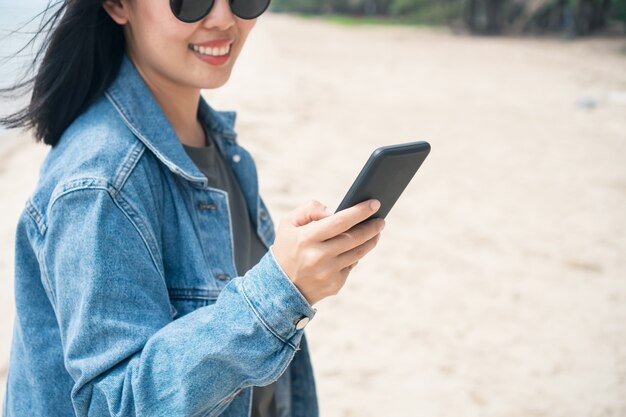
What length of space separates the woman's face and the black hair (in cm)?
6

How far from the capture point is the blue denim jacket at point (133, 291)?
3.37 feet

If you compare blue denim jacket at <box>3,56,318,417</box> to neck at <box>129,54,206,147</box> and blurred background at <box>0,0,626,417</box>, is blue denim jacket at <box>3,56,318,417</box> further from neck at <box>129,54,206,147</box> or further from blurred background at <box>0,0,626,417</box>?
blurred background at <box>0,0,626,417</box>

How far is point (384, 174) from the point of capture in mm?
1068

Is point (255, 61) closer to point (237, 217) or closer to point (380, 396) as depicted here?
point (380, 396)

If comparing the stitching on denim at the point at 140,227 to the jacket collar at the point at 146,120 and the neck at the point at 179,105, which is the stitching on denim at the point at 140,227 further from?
the neck at the point at 179,105

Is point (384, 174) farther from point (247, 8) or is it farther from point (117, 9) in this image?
point (117, 9)

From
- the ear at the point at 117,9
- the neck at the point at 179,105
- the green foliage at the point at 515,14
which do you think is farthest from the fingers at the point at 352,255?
the green foliage at the point at 515,14

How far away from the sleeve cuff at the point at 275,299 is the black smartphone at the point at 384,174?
142 millimetres

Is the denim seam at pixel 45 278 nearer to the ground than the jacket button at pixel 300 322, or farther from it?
farther from it

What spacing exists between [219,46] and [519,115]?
9.38 meters

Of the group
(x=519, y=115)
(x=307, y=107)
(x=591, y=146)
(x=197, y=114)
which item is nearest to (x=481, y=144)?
(x=591, y=146)

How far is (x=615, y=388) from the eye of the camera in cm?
356

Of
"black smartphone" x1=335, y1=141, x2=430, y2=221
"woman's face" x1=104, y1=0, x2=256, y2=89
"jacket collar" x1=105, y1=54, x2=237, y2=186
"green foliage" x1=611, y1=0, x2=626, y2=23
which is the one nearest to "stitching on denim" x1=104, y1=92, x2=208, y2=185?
"jacket collar" x1=105, y1=54, x2=237, y2=186

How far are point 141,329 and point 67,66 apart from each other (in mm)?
591
